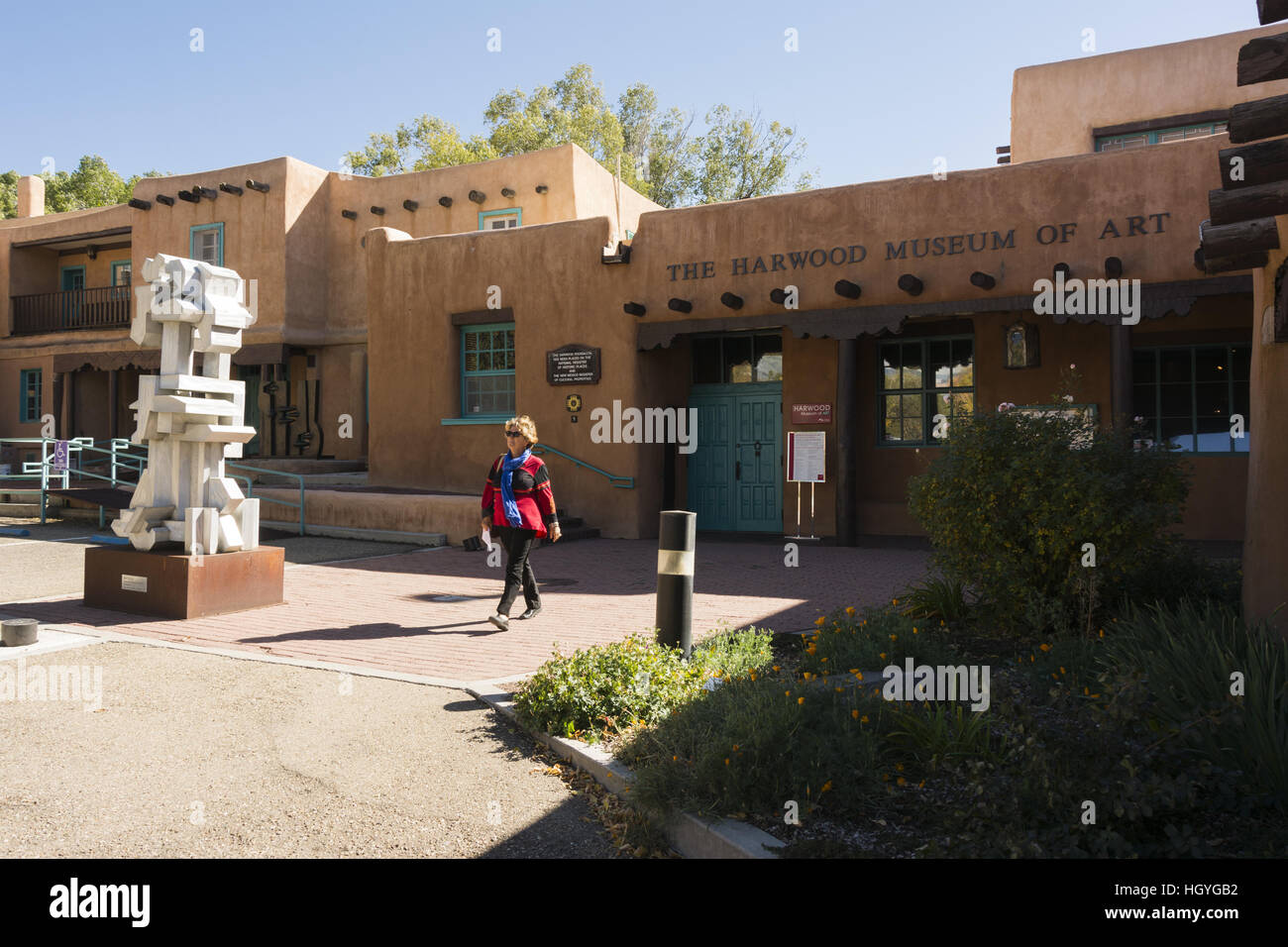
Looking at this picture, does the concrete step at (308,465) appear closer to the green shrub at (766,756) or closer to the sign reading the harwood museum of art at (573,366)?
the sign reading the harwood museum of art at (573,366)

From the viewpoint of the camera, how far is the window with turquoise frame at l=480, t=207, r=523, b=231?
2019cm

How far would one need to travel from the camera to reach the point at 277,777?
454 centimetres

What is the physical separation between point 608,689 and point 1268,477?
13.0ft

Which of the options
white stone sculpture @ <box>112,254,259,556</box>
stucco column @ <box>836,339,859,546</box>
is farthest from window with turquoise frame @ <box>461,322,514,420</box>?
white stone sculpture @ <box>112,254,259,556</box>

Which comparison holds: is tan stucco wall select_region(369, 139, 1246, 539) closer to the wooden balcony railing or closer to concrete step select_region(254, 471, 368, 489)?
concrete step select_region(254, 471, 368, 489)

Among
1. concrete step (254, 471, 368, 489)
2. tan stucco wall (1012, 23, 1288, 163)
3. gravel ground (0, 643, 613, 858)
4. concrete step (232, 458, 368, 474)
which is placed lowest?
gravel ground (0, 643, 613, 858)

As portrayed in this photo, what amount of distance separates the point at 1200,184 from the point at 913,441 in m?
4.94

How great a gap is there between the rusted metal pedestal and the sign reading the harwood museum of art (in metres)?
7.18

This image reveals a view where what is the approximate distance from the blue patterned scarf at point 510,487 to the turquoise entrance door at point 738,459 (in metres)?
7.61

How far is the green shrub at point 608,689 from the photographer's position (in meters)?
5.14

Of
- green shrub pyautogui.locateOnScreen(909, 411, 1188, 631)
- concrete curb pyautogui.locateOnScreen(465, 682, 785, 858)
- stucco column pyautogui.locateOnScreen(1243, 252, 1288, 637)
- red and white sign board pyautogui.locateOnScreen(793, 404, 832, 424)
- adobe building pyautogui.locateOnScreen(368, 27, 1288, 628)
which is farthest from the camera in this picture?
red and white sign board pyautogui.locateOnScreen(793, 404, 832, 424)

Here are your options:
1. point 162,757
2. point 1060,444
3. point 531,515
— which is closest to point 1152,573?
point 1060,444

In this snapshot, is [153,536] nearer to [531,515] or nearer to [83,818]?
[531,515]

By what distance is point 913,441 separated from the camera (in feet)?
47.6
